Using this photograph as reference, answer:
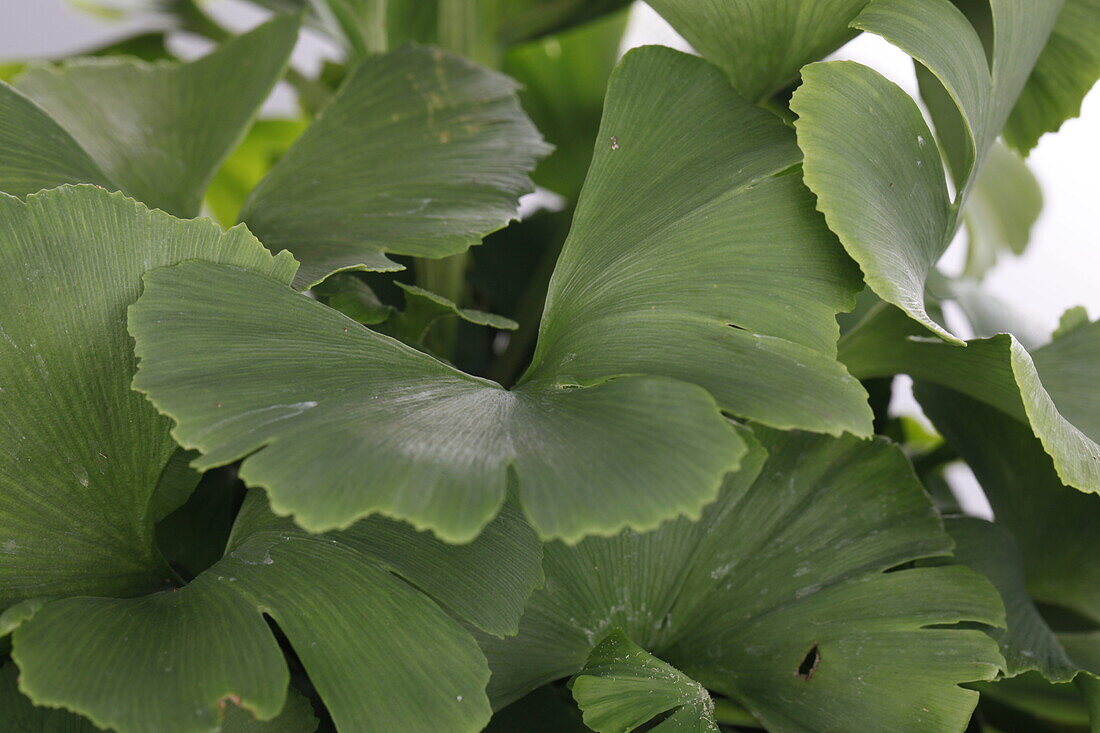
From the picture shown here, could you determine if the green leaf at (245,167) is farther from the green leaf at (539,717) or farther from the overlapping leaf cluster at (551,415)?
the green leaf at (539,717)

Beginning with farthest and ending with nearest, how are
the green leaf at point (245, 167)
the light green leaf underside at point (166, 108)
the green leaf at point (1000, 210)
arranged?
the green leaf at point (245, 167)
the green leaf at point (1000, 210)
the light green leaf underside at point (166, 108)

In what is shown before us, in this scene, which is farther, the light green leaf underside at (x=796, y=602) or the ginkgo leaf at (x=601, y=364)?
the light green leaf underside at (x=796, y=602)

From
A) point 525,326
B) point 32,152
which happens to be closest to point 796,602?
point 525,326

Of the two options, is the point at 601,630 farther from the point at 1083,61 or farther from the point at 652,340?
the point at 1083,61

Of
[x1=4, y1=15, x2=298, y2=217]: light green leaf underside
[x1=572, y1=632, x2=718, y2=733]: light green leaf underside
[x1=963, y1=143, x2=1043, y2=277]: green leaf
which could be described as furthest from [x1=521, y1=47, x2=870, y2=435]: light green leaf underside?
[x1=963, y1=143, x2=1043, y2=277]: green leaf

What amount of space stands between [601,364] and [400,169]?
177 mm

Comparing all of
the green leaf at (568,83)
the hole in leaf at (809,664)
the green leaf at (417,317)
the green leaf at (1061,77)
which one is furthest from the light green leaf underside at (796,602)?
the green leaf at (568,83)

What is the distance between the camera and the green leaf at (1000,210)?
67 cm

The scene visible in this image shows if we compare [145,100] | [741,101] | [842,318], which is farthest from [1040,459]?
[145,100]

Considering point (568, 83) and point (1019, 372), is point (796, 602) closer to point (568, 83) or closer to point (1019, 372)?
point (1019, 372)

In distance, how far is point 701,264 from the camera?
369 millimetres

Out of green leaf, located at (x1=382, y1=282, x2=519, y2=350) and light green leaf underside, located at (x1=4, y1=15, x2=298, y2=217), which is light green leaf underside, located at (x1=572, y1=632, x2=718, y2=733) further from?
light green leaf underside, located at (x1=4, y1=15, x2=298, y2=217)

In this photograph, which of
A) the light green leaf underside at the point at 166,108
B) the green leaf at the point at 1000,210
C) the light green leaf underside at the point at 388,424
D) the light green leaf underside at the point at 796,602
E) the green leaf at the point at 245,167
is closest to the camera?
the light green leaf underside at the point at 388,424

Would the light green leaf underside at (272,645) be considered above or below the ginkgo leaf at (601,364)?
below
